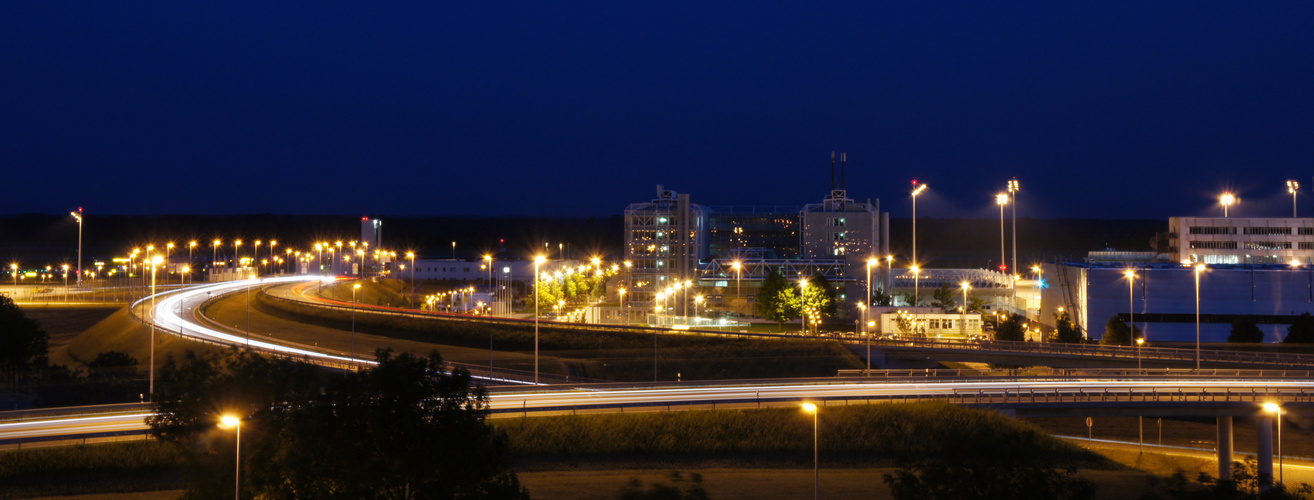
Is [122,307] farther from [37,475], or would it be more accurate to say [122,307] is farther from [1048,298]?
[1048,298]

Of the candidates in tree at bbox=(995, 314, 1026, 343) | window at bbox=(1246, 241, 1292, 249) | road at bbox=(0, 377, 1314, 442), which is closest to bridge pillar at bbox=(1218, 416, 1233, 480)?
road at bbox=(0, 377, 1314, 442)

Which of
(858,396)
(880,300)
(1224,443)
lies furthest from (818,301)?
(1224,443)

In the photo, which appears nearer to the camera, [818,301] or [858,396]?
[858,396]

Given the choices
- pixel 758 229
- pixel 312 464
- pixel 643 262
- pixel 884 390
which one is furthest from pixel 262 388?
pixel 758 229

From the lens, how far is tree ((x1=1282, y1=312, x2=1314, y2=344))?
136 ft

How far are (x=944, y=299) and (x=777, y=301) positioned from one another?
38.3 ft

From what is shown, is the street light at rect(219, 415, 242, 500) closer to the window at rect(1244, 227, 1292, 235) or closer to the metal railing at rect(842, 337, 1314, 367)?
the metal railing at rect(842, 337, 1314, 367)

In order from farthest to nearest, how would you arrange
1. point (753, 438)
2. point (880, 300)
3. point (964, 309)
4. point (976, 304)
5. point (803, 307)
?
point (880, 300) → point (976, 304) → point (964, 309) → point (803, 307) → point (753, 438)

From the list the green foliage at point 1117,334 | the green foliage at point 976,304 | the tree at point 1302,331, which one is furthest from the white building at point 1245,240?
the green foliage at point 1117,334

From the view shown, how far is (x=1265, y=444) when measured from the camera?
24.5 metres

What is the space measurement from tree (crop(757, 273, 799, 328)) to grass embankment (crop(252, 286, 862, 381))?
11268 millimetres

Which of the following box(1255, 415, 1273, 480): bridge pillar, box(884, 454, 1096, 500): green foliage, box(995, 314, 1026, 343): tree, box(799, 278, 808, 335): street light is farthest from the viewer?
box(799, 278, 808, 335): street light

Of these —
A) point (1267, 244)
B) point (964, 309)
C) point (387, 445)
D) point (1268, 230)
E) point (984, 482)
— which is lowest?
point (984, 482)

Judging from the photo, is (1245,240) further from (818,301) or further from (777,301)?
(777,301)
